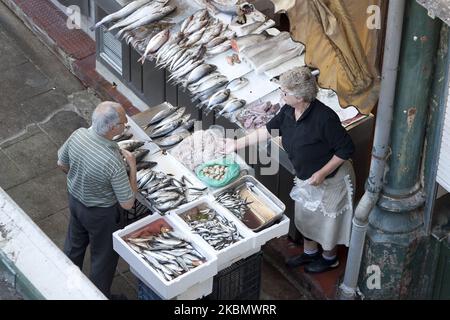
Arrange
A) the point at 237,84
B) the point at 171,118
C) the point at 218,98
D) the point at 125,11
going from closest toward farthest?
the point at 171,118, the point at 218,98, the point at 237,84, the point at 125,11

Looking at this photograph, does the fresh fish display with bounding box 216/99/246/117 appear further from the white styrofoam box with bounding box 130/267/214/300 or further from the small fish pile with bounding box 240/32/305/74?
the white styrofoam box with bounding box 130/267/214/300

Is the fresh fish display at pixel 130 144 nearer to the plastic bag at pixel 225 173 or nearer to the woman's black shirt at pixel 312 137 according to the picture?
the plastic bag at pixel 225 173

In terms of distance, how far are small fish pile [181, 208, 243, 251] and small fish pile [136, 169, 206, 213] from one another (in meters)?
0.13

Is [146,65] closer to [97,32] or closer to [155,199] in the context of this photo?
[97,32]

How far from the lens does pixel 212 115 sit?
9.89 m

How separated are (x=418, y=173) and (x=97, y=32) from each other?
417 centimetres

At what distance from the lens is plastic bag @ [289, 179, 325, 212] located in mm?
8852

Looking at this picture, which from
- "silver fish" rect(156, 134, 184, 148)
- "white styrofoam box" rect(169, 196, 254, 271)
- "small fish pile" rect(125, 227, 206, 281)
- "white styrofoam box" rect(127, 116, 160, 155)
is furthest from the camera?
"silver fish" rect(156, 134, 184, 148)

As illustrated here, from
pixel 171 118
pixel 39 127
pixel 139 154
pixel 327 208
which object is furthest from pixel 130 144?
pixel 39 127

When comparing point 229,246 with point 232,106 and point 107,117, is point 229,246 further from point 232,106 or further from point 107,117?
point 232,106


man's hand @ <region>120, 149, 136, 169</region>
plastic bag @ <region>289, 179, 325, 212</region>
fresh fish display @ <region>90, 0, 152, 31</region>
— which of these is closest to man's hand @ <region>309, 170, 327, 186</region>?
plastic bag @ <region>289, 179, 325, 212</region>

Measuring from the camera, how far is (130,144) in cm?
883

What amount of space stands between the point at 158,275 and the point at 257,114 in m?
2.01

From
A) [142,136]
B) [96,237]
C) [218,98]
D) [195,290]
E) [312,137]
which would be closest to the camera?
[195,290]
